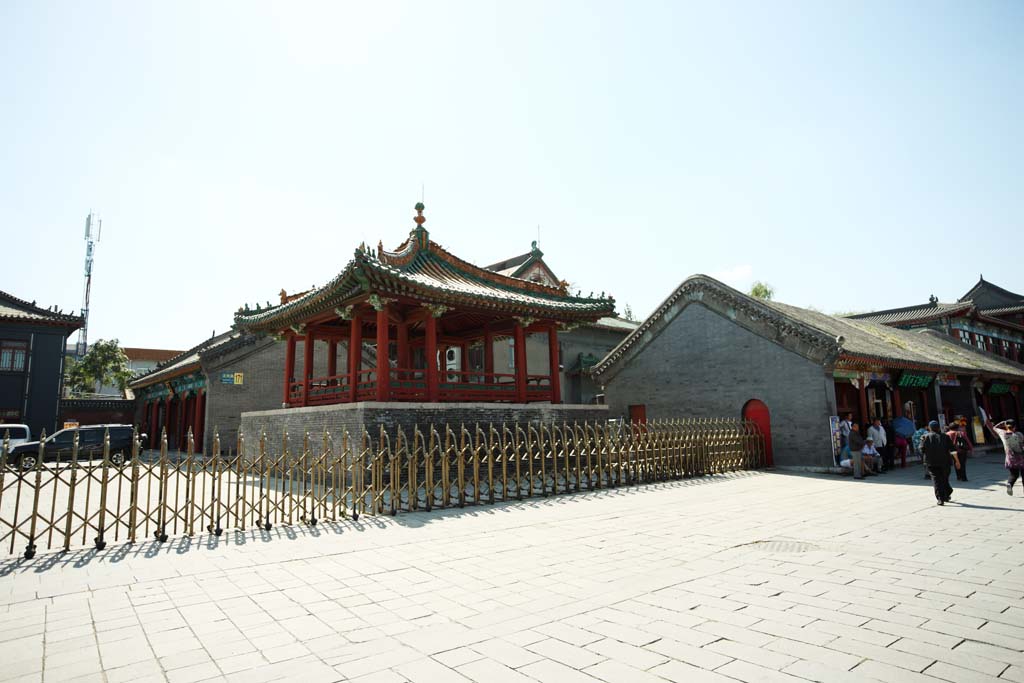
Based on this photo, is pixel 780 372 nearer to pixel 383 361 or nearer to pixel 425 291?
pixel 425 291


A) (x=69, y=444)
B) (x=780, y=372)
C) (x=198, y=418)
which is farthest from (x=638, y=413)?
(x=69, y=444)

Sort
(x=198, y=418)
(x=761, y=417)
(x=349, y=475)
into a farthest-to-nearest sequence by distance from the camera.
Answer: (x=198, y=418) → (x=761, y=417) → (x=349, y=475)

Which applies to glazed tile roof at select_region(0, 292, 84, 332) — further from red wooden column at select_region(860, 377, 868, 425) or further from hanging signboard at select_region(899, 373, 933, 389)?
hanging signboard at select_region(899, 373, 933, 389)

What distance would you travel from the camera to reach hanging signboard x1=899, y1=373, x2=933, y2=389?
19547 millimetres

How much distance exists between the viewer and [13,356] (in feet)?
88.5

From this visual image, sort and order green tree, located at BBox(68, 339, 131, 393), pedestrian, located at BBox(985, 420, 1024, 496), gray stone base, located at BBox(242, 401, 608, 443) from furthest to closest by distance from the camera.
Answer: green tree, located at BBox(68, 339, 131, 393), gray stone base, located at BBox(242, 401, 608, 443), pedestrian, located at BBox(985, 420, 1024, 496)

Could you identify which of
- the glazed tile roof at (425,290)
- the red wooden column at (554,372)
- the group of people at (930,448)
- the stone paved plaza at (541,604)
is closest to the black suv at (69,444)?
the glazed tile roof at (425,290)

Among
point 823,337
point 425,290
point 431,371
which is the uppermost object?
point 425,290

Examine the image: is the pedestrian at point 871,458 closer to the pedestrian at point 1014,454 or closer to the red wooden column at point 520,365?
the pedestrian at point 1014,454

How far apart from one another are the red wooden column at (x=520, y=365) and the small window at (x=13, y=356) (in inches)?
1000

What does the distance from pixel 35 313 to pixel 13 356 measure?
2.32 meters

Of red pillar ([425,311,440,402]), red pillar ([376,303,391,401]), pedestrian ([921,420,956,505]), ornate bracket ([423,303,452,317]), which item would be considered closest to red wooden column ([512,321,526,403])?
red pillar ([425,311,440,402])

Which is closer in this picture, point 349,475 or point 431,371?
point 349,475

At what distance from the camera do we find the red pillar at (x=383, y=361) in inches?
521
